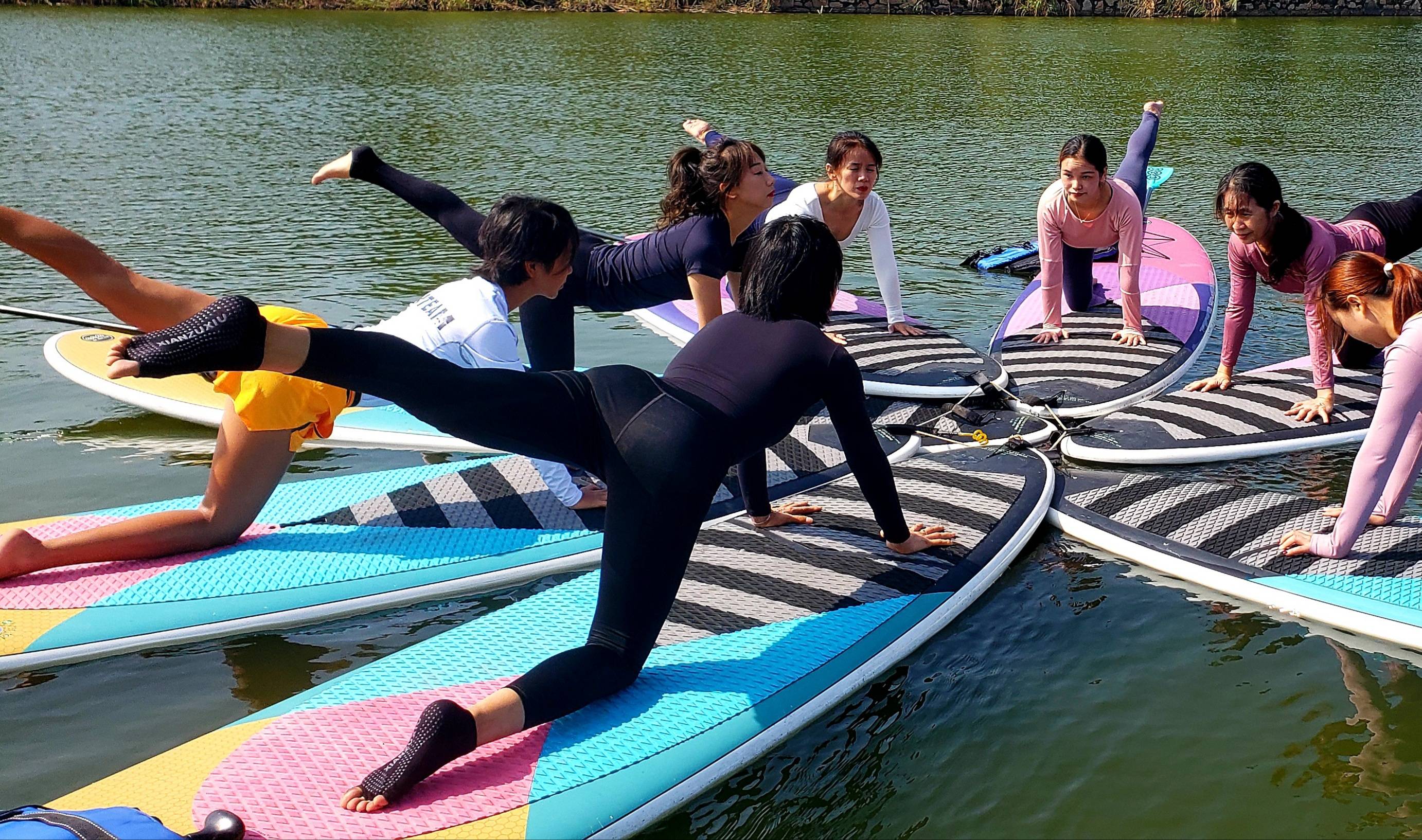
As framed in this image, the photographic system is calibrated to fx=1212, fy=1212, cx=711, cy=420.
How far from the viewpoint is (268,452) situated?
4934mm

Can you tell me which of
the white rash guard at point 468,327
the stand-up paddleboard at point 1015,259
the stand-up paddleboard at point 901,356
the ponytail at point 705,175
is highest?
the ponytail at point 705,175

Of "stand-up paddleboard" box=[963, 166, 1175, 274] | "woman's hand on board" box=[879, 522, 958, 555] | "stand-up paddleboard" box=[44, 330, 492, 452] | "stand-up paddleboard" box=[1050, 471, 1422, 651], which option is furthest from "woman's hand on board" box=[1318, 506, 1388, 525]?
"stand-up paddleboard" box=[963, 166, 1175, 274]

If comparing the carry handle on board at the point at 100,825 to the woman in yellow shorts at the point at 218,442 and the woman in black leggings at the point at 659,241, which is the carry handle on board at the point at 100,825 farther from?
the woman in black leggings at the point at 659,241

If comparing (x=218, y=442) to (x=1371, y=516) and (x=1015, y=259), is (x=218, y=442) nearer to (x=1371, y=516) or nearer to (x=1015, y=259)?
(x=1371, y=516)

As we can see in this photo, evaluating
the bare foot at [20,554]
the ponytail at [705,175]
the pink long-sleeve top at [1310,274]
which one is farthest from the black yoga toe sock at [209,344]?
the pink long-sleeve top at [1310,274]

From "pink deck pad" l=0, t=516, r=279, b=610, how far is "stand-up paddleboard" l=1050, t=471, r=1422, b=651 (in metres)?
3.93

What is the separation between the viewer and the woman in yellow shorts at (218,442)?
14.2ft

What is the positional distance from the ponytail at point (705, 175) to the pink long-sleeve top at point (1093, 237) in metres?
2.56

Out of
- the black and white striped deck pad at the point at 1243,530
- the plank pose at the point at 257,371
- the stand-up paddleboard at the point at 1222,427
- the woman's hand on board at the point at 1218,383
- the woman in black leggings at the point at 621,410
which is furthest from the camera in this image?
the woman's hand on board at the point at 1218,383

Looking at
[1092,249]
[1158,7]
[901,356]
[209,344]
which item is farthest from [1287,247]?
[1158,7]

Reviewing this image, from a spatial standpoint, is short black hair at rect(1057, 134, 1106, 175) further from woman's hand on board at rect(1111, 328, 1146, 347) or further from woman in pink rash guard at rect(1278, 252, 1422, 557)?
woman in pink rash guard at rect(1278, 252, 1422, 557)

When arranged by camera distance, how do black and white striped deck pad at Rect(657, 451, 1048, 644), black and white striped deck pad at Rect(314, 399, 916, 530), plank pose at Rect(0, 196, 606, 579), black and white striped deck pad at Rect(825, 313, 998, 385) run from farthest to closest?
black and white striped deck pad at Rect(825, 313, 998, 385)
black and white striped deck pad at Rect(314, 399, 916, 530)
black and white striped deck pad at Rect(657, 451, 1048, 644)
plank pose at Rect(0, 196, 606, 579)

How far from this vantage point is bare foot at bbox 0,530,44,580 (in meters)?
4.87

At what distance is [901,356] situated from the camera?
768 cm
